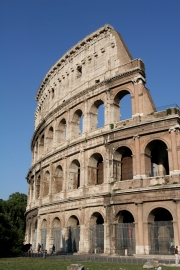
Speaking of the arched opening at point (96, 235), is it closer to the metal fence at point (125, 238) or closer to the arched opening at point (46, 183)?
the metal fence at point (125, 238)

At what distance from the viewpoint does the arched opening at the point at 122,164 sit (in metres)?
19.9

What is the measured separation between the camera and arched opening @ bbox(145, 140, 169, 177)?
62.1 ft

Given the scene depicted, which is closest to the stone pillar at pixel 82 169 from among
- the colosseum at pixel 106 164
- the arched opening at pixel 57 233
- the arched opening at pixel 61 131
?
the colosseum at pixel 106 164

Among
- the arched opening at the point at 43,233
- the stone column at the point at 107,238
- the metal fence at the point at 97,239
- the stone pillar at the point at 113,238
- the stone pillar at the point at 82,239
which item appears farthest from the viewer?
the arched opening at the point at 43,233

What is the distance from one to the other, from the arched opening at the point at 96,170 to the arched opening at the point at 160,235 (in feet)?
16.7

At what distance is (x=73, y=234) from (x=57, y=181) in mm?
5229

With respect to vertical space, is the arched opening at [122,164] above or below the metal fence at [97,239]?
above

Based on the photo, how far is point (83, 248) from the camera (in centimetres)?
1966

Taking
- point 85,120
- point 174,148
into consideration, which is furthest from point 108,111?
point 174,148

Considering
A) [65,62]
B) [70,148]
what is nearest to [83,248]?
[70,148]

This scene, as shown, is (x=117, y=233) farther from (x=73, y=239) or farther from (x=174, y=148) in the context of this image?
(x=174, y=148)

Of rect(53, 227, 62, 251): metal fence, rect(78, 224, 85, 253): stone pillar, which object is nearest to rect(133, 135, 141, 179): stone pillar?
rect(78, 224, 85, 253): stone pillar

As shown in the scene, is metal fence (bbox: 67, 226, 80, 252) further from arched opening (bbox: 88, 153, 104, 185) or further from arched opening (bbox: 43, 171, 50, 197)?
arched opening (bbox: 43, 171, 50, 197)

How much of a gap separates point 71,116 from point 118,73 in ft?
17.8
